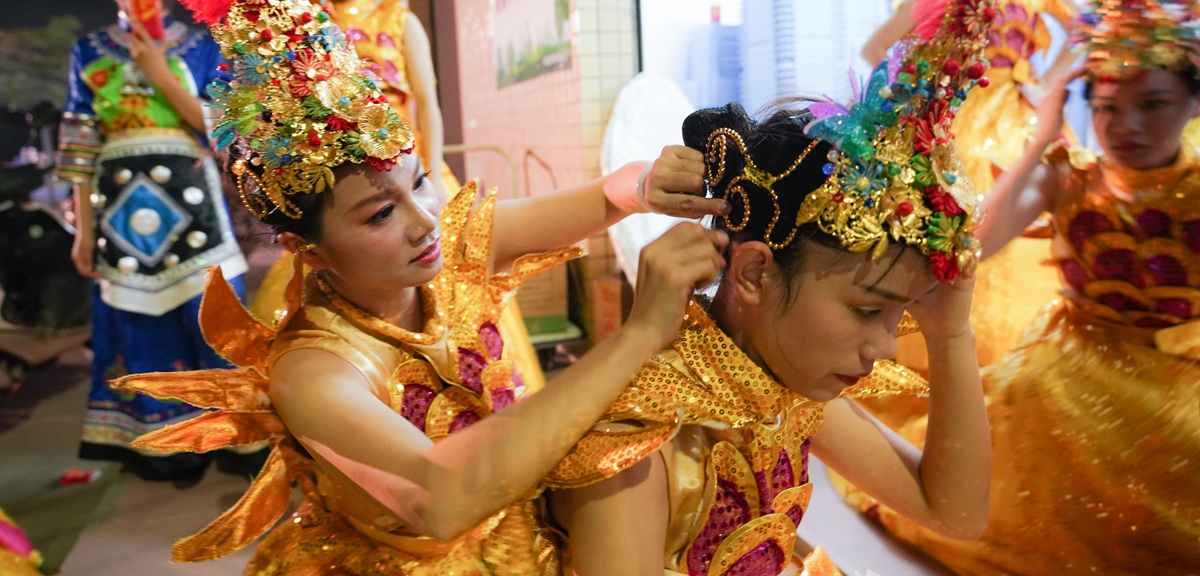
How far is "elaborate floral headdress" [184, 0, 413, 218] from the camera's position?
96 centimetres

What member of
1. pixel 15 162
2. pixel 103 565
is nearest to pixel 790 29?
pixel 103 565

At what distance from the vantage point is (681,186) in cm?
87

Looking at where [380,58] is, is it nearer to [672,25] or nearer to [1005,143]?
[672,25]

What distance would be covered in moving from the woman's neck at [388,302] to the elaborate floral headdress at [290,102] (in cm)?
16

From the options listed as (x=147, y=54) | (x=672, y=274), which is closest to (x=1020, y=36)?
(x=672, y=274)

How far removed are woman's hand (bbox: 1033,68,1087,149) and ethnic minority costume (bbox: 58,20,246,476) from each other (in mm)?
Answer: 2140

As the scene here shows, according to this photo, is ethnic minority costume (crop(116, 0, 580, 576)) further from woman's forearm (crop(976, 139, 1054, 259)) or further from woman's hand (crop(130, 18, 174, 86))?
woman's hand (crop(130, 18, 174, 86))

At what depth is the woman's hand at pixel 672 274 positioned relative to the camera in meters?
0.77

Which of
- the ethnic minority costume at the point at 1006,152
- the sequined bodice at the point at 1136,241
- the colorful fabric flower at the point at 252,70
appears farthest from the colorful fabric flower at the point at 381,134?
the ethnic minority costume at the point at 1006,152

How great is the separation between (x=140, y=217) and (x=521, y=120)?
139 cm

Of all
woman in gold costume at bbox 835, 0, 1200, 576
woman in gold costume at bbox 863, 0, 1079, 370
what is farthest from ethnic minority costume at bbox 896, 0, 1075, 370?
woman in gold costume at bbox 835, 0, 1200, 576

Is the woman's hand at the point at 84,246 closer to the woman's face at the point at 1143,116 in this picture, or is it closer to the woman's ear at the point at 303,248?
the woman's ear at the point at 303,248

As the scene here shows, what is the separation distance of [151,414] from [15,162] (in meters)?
1.26

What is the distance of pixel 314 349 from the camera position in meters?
1.01
